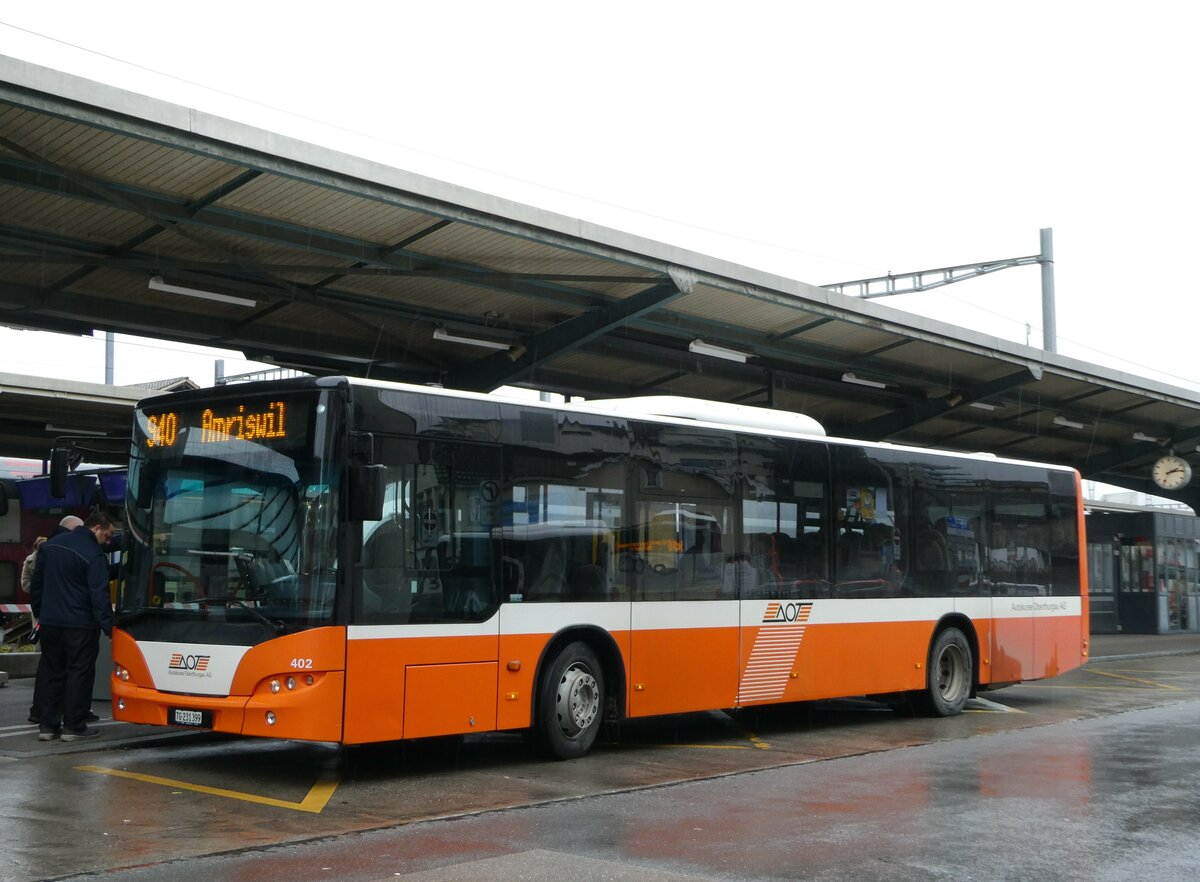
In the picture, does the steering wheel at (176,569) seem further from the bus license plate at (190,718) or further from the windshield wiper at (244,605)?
the bus license plate at (190,718)

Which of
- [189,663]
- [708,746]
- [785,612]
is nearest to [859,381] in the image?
[785,612]

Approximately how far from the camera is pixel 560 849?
757 cm

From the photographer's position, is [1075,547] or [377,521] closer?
[377,521]

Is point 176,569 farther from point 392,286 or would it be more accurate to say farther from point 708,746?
point 392,286

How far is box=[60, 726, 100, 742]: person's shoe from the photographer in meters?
11.5

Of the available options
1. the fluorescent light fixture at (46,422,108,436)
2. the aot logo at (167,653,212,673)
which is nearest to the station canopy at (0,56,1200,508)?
the fluorescent light fixture at (46,422,108,436)

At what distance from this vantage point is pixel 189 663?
1000 centimetres

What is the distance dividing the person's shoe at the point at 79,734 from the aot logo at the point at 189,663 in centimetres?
198

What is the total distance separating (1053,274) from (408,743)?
74.4 ft

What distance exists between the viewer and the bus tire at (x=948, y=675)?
15.5m

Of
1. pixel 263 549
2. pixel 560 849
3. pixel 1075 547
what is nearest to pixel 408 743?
pixel 263 549

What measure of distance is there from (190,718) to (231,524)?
145cm

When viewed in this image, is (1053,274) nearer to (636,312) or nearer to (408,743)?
(636,312)

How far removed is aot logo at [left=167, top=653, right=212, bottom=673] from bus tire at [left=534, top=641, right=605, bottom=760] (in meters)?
2.76
